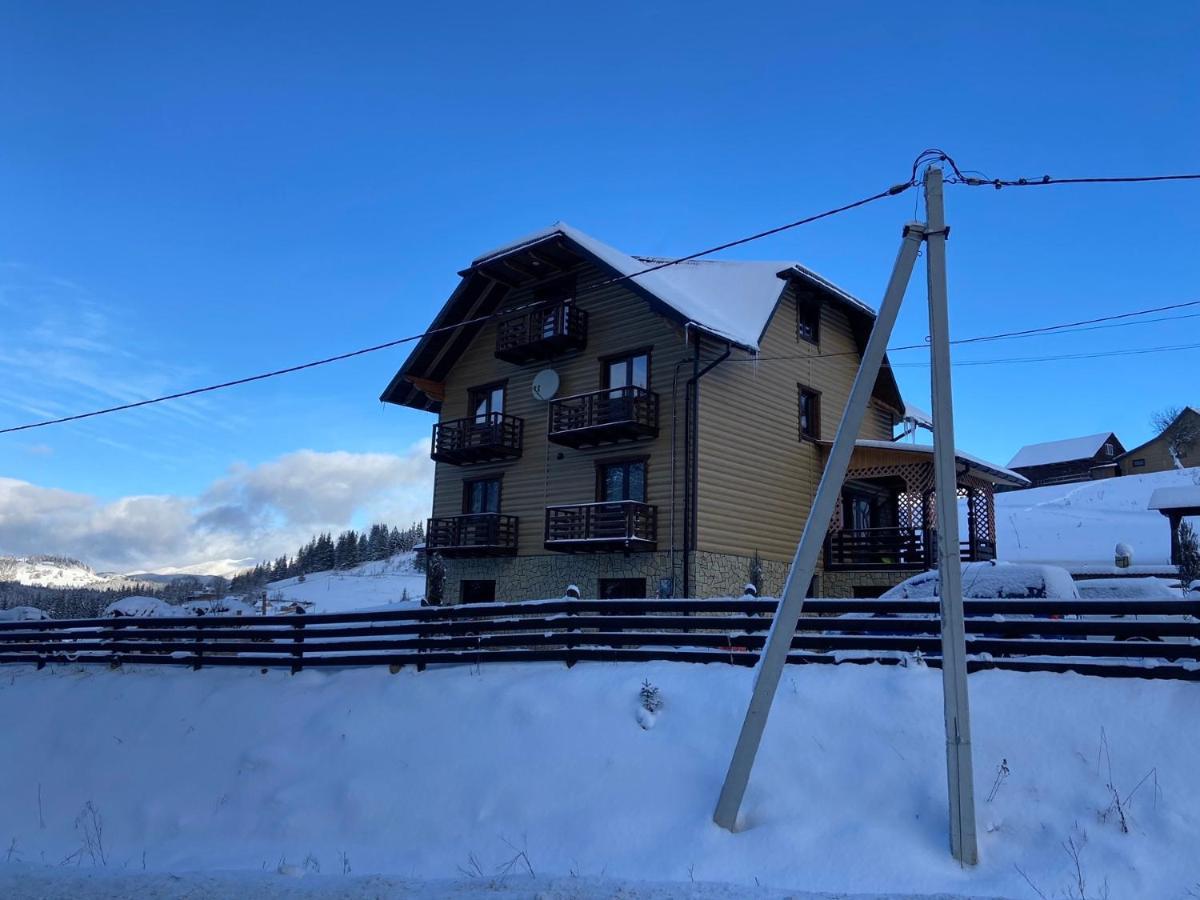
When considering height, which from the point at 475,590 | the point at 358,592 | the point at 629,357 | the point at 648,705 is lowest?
the point at 648,705

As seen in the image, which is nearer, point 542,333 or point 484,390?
point 542,333

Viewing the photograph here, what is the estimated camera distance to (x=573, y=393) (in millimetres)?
24016

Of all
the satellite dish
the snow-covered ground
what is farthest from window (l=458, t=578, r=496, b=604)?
the snow-covered ground

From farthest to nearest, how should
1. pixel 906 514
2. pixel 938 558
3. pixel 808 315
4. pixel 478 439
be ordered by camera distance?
pixel 808 315
pixel 478 439
pixel 906 514
pixel 938 558

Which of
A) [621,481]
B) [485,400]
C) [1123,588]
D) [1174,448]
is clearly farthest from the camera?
[1174,448]

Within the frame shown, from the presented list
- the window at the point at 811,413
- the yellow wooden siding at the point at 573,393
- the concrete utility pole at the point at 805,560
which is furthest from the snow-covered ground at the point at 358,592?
the concrete utility pole at the point at 805,560

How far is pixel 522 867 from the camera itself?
743cm

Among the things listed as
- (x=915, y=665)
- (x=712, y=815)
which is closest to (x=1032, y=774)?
(x=915, y=665)

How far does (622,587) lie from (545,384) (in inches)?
243

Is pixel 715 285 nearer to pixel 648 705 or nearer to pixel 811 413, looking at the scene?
pixel 811 413

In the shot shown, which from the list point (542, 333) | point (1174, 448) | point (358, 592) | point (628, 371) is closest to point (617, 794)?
point (628, 371)

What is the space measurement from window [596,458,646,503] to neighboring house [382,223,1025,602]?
0.05 meters

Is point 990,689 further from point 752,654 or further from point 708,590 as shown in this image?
point 708,590

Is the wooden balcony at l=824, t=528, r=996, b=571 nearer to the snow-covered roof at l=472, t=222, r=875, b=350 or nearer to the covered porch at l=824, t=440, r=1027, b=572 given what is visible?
the covered porch at l=824, t=440, r=1027, b=572
